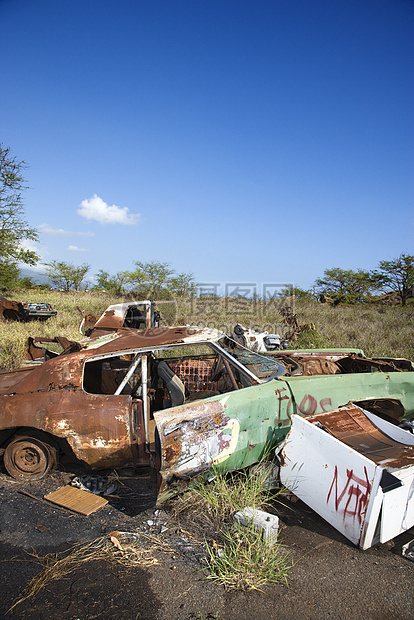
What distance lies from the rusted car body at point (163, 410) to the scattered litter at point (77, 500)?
0.28m

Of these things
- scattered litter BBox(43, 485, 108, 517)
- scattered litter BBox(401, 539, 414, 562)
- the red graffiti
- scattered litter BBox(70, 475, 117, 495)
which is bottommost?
scattered litter BBox(70, 475, 117, 495)

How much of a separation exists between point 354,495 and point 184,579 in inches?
49.6

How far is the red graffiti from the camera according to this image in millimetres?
2350

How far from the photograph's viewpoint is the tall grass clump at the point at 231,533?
88.2 inches

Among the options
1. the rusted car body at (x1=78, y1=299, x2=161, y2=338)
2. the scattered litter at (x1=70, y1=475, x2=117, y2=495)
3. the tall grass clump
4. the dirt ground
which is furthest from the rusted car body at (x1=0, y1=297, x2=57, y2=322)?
the tall grass clump

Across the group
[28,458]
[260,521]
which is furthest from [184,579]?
[28,458]

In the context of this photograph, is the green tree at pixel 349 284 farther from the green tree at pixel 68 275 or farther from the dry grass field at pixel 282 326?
the green tree at pixel 68 275

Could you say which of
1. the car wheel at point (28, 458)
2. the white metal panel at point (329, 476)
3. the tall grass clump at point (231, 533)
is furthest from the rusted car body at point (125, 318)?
the white metal panel at point (329, 476)

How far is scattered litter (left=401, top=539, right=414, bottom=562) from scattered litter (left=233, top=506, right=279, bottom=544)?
0.88 metres

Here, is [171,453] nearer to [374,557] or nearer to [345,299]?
[374,557]

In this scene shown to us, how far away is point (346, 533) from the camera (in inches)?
99.3

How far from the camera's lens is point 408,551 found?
2469 millimetres

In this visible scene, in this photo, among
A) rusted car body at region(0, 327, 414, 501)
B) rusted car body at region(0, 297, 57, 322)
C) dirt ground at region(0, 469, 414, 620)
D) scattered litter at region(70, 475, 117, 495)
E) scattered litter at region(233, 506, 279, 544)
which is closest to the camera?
dirt ground at region(0, 469, 414, 620)

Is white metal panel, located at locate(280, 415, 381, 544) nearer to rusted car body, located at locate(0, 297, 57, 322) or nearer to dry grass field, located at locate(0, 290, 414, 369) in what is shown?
dry grass field, located at locate(0, 290, 414, 369)
